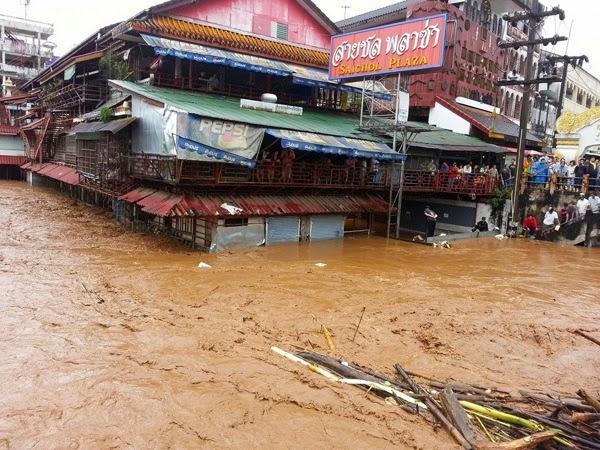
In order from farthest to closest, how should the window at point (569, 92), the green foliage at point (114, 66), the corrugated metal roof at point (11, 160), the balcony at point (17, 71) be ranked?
the balcony at point (17, 71) < the window at point (569, 92) < the corrugated metal roof at point (11, 160) < the green foliage at point (114, 66)

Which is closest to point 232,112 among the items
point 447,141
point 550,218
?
point 447,141

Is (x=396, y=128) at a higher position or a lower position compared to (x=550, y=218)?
higher

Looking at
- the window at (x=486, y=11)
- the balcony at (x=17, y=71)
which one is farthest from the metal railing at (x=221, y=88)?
the balcony at (x=17, y=71)

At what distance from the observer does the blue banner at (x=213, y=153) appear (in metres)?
15.2

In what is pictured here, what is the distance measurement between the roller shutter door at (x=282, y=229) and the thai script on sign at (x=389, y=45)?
8.49m

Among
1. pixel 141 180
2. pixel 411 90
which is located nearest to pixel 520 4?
pixel 411 90

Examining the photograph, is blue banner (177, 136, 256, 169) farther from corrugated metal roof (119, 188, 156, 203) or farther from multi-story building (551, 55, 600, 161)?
multi-story building (551, 55, 600, 161)

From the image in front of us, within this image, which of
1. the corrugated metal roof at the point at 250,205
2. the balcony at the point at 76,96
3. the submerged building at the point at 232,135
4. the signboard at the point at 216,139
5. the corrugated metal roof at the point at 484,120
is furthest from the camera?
the corrugated metal roof at the point at 484,120

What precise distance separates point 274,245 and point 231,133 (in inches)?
184

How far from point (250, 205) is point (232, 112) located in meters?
4.02

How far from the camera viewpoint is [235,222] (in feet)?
56.9

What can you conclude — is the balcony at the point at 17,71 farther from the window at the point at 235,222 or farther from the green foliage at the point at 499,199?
the green foliage at the point at 499,199

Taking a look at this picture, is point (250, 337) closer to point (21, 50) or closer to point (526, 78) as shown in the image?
point (526, 78)

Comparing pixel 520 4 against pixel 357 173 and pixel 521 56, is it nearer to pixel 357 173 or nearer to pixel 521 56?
pixel 521 56
